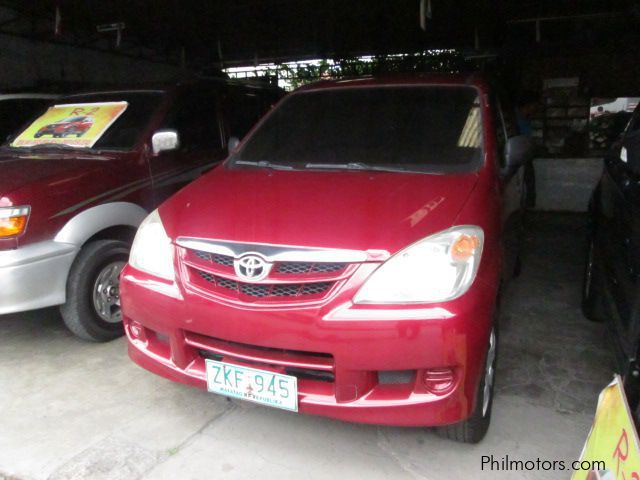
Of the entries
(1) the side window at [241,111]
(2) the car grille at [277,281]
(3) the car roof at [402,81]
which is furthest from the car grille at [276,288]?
(1) the side window at [241,111]

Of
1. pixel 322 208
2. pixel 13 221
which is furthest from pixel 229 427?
pixel 13 221

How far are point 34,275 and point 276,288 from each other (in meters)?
1.80

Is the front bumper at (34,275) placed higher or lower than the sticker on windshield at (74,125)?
lower

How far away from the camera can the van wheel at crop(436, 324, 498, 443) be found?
2.39 meters

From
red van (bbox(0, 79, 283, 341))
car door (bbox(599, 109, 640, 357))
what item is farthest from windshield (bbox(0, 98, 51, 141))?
car door (bbox(599, 109, 640, 357))

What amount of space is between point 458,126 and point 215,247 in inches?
63.0

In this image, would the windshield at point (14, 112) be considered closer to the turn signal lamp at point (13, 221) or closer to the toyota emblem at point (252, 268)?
the turn signal lamp at point (13, 221)

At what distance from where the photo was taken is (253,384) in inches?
90.1

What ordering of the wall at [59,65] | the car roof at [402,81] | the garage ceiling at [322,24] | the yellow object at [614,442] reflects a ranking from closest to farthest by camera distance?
1. the yellow object at [614,442]
2. the car roof at [402,81]
3. the garage ceiling at [322,24]
4. the wall at [59,65]

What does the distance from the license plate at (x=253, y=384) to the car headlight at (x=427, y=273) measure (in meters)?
0.47

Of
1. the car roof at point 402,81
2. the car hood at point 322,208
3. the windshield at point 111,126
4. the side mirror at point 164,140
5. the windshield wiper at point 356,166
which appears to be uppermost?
the car roof at point 402,81

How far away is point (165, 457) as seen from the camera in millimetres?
2508

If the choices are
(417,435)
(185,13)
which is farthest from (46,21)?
(417,435)

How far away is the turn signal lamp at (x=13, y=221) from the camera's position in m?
3.16
